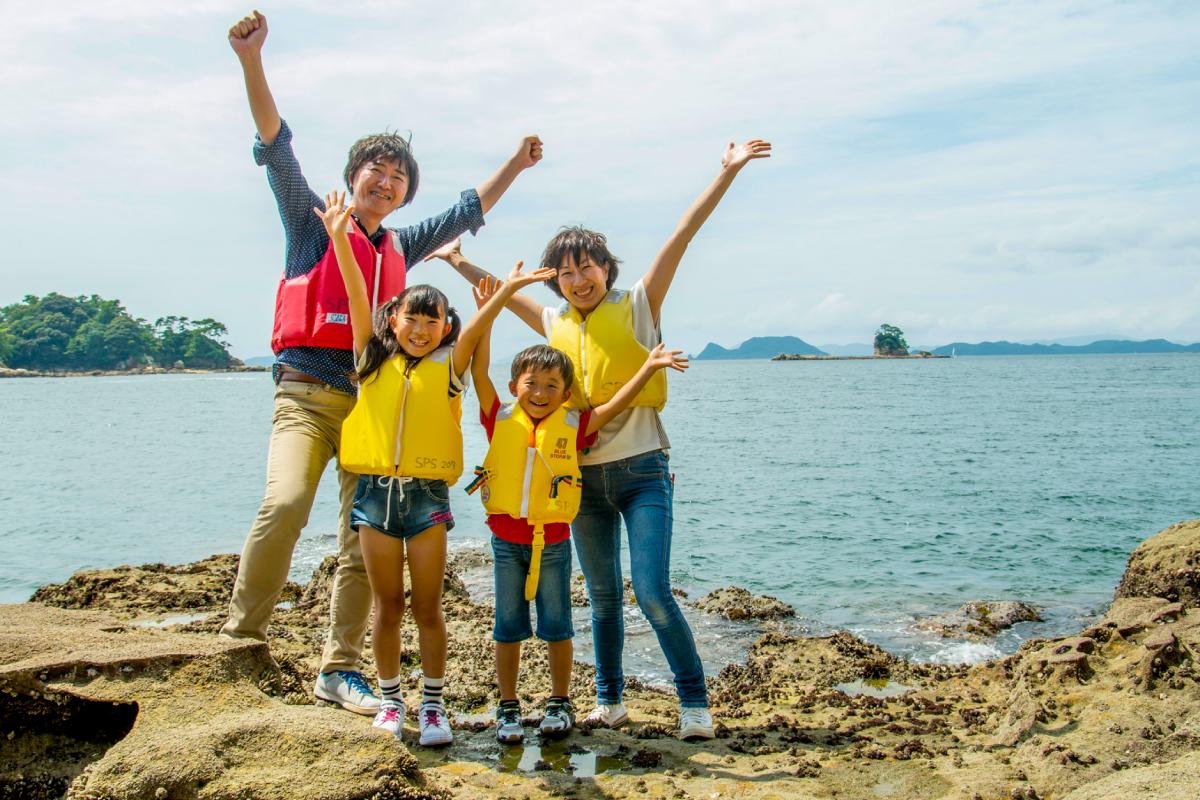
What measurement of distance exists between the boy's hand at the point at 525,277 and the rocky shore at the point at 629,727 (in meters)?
2.14

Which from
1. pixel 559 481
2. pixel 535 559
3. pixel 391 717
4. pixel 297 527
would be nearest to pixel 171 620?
pixel 297 527

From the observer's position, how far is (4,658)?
3.81 meters

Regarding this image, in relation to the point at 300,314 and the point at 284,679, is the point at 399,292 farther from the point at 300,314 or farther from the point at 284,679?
the point at 284,679

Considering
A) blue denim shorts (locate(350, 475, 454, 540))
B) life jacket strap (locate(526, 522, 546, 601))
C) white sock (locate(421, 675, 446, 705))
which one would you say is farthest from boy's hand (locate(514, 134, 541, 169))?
white sock (locate(421, 675, 446, 705))

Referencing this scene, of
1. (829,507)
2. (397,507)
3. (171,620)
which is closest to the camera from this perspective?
(397,507)

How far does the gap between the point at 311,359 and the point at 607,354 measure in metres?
1.56

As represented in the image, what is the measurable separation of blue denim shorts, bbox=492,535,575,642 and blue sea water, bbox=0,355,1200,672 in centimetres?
454

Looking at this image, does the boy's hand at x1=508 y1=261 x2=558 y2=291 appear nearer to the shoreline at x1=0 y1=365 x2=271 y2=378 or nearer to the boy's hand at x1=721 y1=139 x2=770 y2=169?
the boy's hand at x1=721 y1=139 x2=770 y2=169

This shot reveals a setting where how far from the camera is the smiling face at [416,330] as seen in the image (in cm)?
467

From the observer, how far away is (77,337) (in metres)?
134

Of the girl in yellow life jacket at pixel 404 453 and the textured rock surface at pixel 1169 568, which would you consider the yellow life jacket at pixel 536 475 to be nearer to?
the girl in yellow life jacket at pixel 404 453

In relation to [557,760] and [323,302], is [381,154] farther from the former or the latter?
[557,760]

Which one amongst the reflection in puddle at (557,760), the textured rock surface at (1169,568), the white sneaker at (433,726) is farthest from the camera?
the textured rock surface at (1169,568)

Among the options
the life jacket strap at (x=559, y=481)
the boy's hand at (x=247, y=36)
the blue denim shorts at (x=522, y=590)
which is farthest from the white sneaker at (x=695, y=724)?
the boy's hand at (x=247, y=36)
